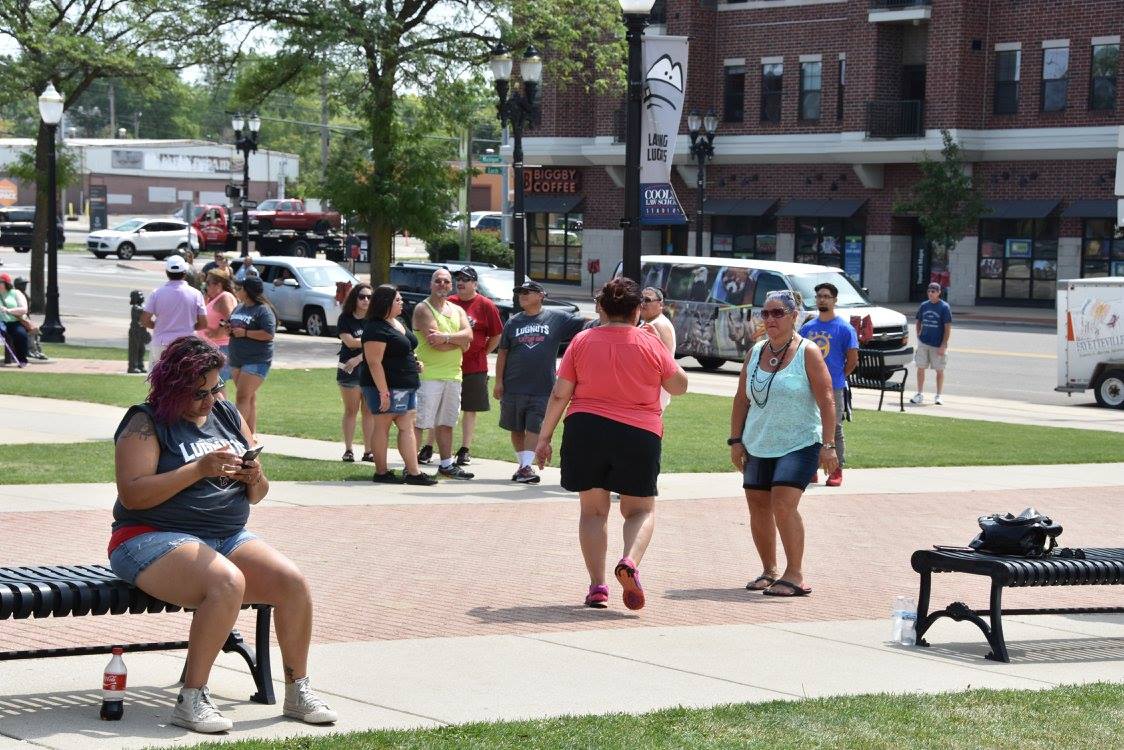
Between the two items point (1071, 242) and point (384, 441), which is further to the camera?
point (1071, 242)

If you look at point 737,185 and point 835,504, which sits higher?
point 737,185

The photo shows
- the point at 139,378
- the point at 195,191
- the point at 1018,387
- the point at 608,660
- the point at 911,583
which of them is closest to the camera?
the point at 608,660

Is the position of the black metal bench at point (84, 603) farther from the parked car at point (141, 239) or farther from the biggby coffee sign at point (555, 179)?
the parked car at point (141, 239)

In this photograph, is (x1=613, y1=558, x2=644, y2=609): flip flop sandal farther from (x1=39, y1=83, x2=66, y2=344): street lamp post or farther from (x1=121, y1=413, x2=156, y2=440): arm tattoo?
(x1=39, y1=83, x2=66, y2=344): street lamp post

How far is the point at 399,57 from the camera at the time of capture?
28.7 m

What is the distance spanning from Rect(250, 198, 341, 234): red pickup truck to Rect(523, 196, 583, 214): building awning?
11.9 metres

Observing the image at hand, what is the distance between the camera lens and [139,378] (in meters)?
22.1

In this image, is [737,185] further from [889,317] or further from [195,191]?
[195,191]

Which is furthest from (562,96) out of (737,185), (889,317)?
(889,317)

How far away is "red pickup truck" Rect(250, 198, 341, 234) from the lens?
65.7m

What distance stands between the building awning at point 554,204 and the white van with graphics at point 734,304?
2809 centimetres

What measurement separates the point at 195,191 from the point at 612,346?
95.8 m

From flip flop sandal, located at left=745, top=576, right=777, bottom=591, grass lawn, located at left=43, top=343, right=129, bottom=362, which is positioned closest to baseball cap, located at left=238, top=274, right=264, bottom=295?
flip flop sandal, located at left=745, top=576, right=777, bottom=591

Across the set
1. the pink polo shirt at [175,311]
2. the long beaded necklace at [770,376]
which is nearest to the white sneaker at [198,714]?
the long beaded necklace at [770,376]
